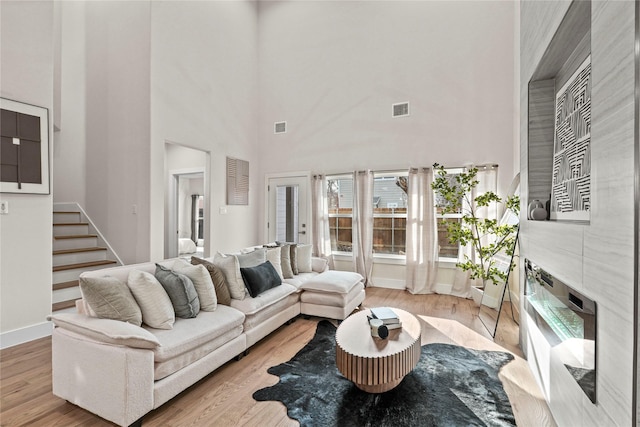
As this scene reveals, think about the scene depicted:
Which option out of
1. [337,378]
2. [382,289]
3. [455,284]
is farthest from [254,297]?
[455,284]

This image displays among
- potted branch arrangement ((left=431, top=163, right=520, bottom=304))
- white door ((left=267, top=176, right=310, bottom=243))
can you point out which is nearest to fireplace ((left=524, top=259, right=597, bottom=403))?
potted branch arrangement ((left=431, top=163, right=520, bottom=304))

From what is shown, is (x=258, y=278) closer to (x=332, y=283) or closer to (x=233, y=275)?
(x=233, y=275)

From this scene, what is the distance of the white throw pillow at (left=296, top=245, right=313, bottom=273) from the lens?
13.8 ft

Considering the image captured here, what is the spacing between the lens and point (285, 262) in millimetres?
3930

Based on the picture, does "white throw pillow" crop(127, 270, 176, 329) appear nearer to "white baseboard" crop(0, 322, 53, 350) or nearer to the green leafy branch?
"white baseboard" crop(0, 322, 53, 350)

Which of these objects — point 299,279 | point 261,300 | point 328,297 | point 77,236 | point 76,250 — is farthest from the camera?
point 77,236

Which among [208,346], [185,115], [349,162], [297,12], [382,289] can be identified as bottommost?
[382,289]

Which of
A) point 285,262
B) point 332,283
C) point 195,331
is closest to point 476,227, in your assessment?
point 332,283

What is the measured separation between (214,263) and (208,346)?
0.91 m

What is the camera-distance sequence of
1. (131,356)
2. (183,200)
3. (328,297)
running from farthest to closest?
(183,200), (328,297), (131,356)

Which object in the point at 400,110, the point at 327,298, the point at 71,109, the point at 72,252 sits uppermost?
the point at 400,110

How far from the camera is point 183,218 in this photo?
253 inches

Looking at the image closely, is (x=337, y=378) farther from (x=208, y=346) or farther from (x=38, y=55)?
(x=38, y=55)

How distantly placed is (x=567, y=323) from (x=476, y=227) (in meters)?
2.65
